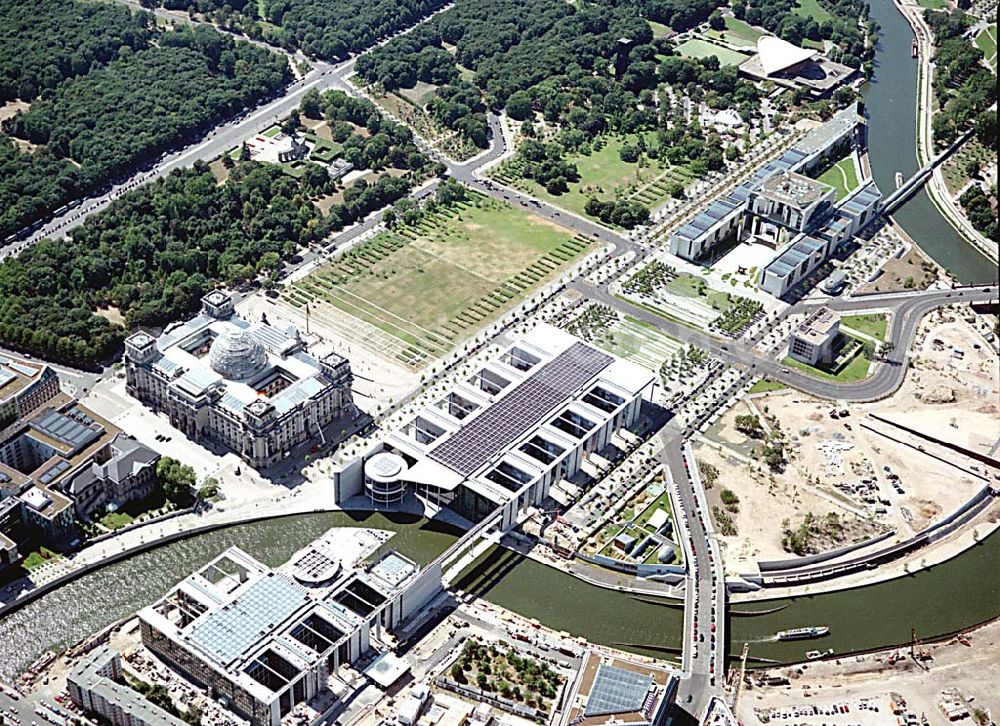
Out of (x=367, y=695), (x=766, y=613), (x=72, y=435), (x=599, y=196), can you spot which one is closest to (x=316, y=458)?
(x=72, y=435)

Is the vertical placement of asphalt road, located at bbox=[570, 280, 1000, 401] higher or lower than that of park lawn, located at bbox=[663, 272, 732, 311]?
lower

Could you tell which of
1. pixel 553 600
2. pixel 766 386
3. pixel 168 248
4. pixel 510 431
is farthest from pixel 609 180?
pixel 553 600

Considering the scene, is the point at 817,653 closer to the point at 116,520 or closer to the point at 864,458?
the point at 864,458

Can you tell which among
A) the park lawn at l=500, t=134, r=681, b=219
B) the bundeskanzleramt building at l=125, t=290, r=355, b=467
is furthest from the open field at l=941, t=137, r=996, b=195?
the bundeskanzleramt building at l=125, t=290, r=355, b=467

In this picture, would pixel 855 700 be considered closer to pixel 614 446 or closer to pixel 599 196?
pixel 614 446

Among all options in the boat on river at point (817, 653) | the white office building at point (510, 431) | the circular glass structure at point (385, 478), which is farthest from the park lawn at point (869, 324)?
the circular glass structure at point (385, 478)

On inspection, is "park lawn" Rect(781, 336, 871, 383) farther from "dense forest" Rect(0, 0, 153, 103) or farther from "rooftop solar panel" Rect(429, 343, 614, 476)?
"dense forest" Rect(0, 0, 153, 103)

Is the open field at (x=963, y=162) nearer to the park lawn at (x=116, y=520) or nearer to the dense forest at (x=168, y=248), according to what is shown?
the dense forest at (x=168, y=248)
